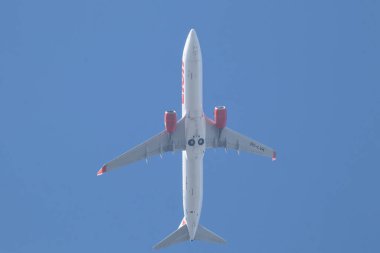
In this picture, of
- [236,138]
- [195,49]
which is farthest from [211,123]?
[195,49]

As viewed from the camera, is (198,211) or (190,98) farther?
(198,211)

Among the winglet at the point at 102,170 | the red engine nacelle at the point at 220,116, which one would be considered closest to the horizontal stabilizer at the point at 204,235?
the red engine nacelle at the point at 220,116

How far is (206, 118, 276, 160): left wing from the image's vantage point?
89688 millimetres

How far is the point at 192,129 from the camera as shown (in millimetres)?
86125

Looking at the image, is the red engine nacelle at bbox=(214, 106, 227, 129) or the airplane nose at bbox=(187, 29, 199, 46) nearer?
the airplane nose at bbox=(187, 29, 199, 46)

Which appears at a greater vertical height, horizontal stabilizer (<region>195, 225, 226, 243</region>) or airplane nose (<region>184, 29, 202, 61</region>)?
airplane nose (<region>184, 29, 202, 61</region>)

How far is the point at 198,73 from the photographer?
84.6 metres

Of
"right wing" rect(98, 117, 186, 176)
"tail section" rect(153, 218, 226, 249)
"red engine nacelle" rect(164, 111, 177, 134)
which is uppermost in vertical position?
"red engine nacelle" rect(164, 111, 177, 134)

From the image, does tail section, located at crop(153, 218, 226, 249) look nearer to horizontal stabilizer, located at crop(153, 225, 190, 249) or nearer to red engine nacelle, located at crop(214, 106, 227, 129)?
horizontal stabilizer, located at crop(153, 225, 190, 249)

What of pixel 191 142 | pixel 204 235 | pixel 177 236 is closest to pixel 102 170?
pixel 191 142

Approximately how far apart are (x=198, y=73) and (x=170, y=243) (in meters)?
20.1

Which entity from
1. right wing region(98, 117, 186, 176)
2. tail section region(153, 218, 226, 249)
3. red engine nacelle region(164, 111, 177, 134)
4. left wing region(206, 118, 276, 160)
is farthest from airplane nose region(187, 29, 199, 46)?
tail section region(153, 218, 226, 249)

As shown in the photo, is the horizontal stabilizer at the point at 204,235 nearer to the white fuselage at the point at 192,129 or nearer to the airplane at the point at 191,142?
the airplane at the point at 191,142

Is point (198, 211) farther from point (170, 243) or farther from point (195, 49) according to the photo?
point (195, 49)
